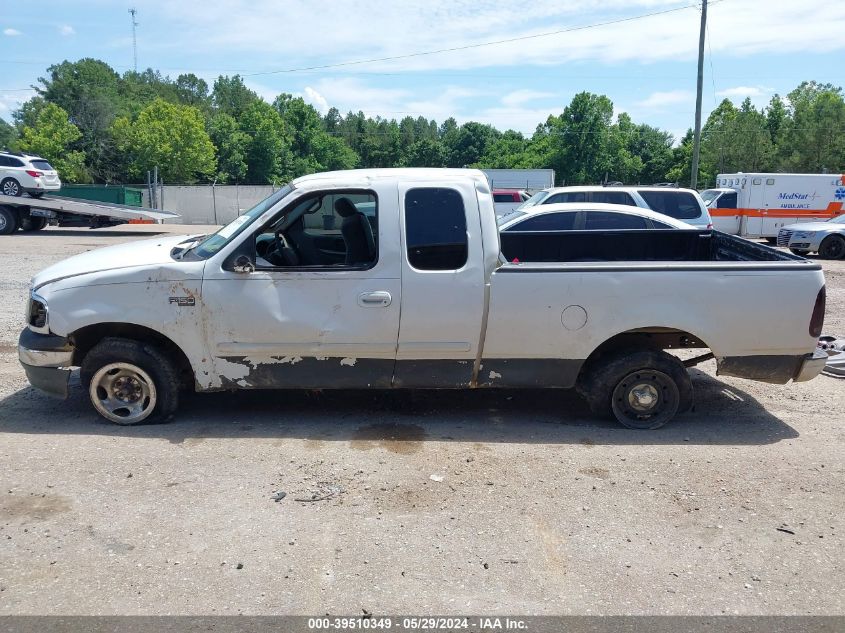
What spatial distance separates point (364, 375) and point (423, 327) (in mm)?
586

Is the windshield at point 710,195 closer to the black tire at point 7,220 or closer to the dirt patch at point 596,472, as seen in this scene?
the black tire at point 7,220

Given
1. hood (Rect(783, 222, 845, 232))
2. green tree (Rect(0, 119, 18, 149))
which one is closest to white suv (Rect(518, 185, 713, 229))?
hood (Rect(783, 222, 845, 232))

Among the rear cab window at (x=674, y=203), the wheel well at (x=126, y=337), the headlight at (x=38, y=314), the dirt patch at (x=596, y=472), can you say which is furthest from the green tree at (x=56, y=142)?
the dirt patch at (x=596, y=472)

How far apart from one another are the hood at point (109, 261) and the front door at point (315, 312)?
0.53m

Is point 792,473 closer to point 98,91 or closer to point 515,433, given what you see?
point 515,433

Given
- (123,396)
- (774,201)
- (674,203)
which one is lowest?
(123,396)

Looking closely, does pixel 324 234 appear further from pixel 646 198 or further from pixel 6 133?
pixel 6 133

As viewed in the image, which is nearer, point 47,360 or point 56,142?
point 47,360

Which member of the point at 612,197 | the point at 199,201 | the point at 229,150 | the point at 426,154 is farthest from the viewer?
the point at 426,154

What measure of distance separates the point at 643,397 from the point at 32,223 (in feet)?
71.5

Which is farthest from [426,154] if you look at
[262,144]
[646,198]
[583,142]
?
[646,198]

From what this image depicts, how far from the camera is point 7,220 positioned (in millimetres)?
21703

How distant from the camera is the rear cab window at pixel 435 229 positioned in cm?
554

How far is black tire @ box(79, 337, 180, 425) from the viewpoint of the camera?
561 cm
